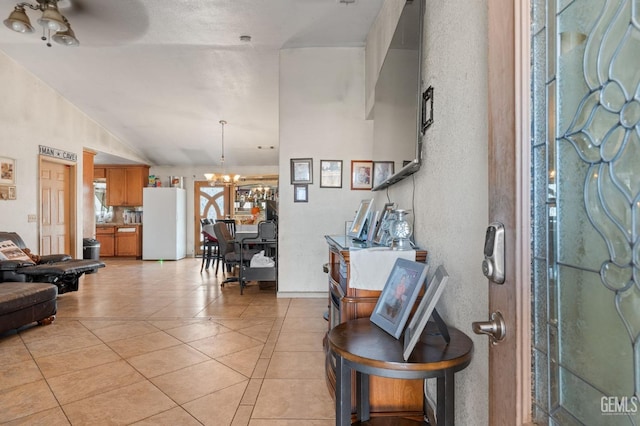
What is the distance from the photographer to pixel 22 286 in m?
3.43

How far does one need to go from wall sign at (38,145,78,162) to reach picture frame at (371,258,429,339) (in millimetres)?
6479

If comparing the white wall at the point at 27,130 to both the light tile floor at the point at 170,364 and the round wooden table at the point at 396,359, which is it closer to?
the light tile floor at the point at 170,364

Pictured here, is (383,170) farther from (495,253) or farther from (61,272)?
(61,272)

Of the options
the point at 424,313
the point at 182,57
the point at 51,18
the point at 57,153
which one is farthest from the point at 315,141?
the point at 57,153

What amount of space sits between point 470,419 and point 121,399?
1971 millimetres

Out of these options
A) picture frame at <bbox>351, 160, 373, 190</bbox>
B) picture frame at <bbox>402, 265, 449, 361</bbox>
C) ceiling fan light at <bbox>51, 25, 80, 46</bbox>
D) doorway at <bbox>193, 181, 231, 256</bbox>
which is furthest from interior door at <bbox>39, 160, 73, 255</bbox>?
picture frame at <bbox>402, 265, 449, 361</bbox>

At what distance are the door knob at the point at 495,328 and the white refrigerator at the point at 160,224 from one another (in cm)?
865

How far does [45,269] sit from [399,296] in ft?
14.6

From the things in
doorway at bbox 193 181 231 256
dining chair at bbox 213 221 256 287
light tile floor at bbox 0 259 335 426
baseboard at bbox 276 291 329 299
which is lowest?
light tile floor at bbox 0 259 335 426

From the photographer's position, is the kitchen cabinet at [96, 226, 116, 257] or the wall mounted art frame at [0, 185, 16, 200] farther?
the kitchen cabinet at [96, 226, 116, 257]

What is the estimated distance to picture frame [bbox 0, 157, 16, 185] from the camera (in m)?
4.94

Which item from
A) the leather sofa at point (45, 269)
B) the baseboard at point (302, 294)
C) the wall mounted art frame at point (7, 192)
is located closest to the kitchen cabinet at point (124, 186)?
the wall mounted art frame at point (7, 192)

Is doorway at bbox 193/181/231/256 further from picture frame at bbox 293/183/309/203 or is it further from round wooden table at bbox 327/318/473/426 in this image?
round wooden table at bbox 327/318/473/426

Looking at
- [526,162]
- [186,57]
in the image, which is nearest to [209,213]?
[186,57]
